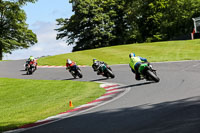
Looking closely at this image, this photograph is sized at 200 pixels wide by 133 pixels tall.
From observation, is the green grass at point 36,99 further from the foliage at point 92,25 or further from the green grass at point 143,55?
the foliage at point 92,25

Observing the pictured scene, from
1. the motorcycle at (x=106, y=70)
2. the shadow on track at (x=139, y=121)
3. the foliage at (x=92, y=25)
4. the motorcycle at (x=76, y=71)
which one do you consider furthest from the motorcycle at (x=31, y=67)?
the foliage at (x=92, y=25)

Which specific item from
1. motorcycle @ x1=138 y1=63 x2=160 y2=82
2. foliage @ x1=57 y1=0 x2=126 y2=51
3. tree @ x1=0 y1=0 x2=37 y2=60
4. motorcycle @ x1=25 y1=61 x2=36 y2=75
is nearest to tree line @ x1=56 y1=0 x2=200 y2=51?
foliage @ x1=57 y1=0 x2=126 y2=51

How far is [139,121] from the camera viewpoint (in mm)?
6797

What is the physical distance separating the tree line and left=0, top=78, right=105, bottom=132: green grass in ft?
144

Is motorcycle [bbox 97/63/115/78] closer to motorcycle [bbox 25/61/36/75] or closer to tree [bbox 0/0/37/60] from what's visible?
motorcycle [bbox 25/61/36/75]

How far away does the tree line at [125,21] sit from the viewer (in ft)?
212

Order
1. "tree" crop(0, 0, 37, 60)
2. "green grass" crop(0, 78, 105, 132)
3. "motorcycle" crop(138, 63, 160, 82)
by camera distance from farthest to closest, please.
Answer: "tree" crop(0, 0, 37, 60) → "motorcycle" crop(138, 63, 160, 82) → "green grass" crop(0, 78, 105, 132)

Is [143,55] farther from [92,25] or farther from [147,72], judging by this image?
[92,25]

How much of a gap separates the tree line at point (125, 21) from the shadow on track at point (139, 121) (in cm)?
5568

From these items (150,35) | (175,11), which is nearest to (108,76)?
(150,35)

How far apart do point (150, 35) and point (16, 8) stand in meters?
44.7

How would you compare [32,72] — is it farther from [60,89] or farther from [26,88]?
[60,89]

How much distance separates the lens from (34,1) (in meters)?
29.2

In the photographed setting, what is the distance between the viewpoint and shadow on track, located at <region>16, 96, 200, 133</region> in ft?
19.7
